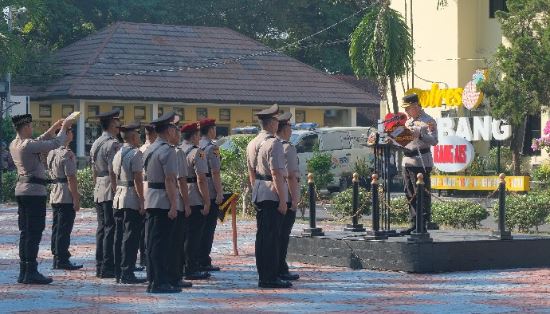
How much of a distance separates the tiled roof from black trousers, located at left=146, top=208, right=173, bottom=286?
111 ft

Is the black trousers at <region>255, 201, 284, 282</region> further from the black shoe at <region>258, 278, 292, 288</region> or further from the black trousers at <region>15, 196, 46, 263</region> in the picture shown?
the black trousers at <region>15, 196, 46, 263</region>

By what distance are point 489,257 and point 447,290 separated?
101 inches

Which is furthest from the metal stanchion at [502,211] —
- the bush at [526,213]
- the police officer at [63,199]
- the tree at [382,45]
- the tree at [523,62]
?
the tree at [382,45]

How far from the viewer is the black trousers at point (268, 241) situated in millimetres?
15000

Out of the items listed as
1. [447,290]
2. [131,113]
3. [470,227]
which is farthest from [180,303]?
[131,113]

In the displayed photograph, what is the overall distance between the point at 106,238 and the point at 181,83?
117 ft

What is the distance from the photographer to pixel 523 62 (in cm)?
3438

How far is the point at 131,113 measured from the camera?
5047 cm

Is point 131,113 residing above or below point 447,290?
above

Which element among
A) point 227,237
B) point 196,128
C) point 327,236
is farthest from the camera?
point 227,237

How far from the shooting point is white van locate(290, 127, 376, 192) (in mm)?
37594

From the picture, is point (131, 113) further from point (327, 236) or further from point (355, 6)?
point (327, 236)

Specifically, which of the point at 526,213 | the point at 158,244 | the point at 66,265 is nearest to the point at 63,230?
the point at 66,265

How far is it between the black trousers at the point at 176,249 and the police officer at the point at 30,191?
1678 millimetres
